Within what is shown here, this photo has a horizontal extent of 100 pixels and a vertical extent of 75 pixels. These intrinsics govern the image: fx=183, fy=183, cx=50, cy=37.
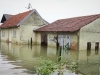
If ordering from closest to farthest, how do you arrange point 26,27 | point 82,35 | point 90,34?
point 82,35 < point 90,34 < point 26,27

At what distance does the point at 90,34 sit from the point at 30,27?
10.9 meters

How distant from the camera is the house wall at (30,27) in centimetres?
2864

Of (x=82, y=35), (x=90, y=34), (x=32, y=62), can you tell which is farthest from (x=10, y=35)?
(x=32, y=62)

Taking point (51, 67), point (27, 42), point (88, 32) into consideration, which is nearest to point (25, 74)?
point (51, 67)

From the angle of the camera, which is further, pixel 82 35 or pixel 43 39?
pixel 43 39

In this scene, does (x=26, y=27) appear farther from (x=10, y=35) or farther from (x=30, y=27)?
(x=10, y=35)

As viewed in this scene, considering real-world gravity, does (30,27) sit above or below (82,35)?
above

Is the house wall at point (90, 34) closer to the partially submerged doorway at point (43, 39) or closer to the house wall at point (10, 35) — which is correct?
A: the partially submerged doorway at point (43, 39)

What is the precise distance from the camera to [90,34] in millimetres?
22031

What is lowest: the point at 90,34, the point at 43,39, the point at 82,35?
the point at 43,39

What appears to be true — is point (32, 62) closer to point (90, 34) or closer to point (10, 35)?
point (90, 34)

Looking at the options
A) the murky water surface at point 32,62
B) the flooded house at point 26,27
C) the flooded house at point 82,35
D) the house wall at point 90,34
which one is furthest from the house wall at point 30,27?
the murky water surface at point 32,62

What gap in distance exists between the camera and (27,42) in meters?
29.0

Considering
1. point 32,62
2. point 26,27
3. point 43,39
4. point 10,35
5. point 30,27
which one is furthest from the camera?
point 10,35
